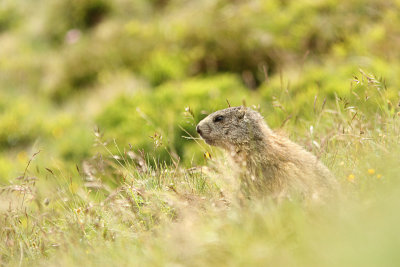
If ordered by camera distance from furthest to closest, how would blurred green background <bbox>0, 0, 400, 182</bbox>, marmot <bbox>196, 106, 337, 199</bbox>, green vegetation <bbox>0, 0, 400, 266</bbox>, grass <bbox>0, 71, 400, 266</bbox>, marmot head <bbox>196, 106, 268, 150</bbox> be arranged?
blurred green background <bbox>0, 0, 400, 182</bbox>
marmot head <bbox>196, 106, 268, 150</bbox>
marmot <bbox>196, 106, 337, 199</bbox>
green vegetation <bbox>0, 0, 400, 266</bbox>
grass <bbox>0, 71, 400, 266</bbox>

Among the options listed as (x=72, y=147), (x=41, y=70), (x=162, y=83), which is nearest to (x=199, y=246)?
(x=72, y=147)

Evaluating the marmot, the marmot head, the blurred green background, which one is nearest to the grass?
the marmot

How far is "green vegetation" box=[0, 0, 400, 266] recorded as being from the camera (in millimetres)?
2814

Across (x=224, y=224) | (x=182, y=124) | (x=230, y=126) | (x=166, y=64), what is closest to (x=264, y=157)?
(x=230, y=126)

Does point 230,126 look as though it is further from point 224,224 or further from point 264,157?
point 224,224

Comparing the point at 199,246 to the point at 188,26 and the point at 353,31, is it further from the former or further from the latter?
the point at 188,26

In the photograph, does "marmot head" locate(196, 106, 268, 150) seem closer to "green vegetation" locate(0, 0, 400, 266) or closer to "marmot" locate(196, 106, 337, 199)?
"marmot" locate(196, 106, 337, 199)

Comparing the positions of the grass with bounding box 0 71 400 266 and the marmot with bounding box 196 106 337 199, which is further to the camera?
the marmot with bounding box 196 106 337 199

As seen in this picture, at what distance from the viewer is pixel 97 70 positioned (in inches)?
595

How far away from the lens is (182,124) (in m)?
7.88

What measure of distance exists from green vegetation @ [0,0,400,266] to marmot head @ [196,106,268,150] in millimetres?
134

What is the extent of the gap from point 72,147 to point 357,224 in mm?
9168

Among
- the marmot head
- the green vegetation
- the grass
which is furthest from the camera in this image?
the marmot head

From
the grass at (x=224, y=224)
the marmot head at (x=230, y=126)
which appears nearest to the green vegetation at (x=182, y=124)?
the grass at (x=224, y=224)
